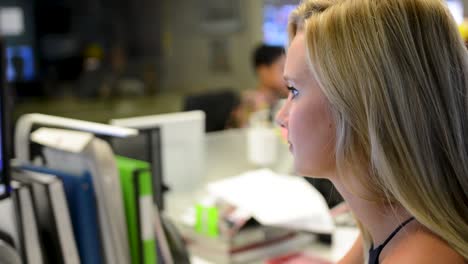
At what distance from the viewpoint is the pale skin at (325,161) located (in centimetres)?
85

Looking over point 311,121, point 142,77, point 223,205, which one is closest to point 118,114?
point 142,77

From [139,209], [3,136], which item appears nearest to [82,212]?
[139,209]

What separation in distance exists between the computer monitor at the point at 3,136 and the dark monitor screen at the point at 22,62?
17.4 ft

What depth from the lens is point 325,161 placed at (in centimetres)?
90

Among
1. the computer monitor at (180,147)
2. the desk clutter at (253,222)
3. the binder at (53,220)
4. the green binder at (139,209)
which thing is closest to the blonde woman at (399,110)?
the green binder at (139,209)

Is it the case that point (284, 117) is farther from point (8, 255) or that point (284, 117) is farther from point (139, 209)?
point (8, 255)

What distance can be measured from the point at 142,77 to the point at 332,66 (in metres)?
6.05

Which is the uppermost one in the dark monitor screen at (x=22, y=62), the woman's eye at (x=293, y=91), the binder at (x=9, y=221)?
the woman's eye at (x=293, y=91)

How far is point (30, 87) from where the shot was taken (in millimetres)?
6230

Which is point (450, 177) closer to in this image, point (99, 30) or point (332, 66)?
point (332, 66)

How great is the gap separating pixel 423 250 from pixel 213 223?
2.65 feet

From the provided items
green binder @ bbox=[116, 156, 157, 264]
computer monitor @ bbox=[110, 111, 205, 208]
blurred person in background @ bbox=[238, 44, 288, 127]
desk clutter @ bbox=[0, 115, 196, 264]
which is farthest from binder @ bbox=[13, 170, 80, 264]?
blurred person in background @ bbox=[238, 44, 288, 127]

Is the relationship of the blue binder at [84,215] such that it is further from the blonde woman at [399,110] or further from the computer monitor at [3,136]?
the blonde woman at [399,110]

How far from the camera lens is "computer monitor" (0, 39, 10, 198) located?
1.11m
